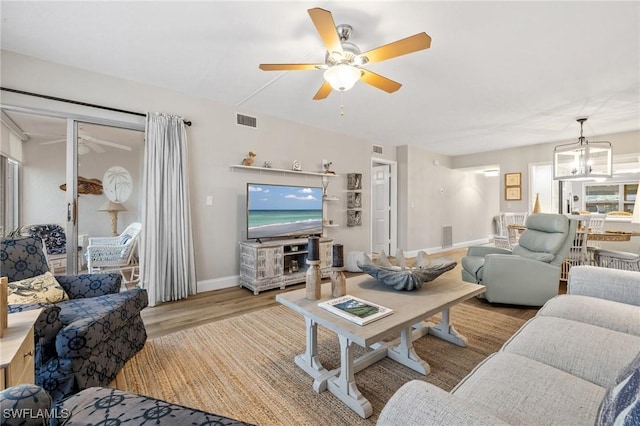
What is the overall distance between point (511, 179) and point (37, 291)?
748cm

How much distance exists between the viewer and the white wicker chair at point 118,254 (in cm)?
292

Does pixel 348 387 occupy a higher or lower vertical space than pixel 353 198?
lower

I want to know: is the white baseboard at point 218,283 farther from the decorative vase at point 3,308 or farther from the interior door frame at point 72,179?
the decorative vase at point 3,308

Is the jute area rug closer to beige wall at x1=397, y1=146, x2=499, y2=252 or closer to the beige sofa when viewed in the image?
the beige sofa

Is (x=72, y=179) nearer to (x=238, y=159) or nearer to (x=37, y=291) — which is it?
(x=37, y=291)

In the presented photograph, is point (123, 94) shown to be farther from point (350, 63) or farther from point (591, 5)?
point (591, 5)

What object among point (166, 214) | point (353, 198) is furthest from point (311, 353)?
point (353, 198)

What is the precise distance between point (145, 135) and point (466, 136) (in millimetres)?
5131

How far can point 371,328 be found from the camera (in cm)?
133

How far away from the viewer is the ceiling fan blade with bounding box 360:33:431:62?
1674 mm

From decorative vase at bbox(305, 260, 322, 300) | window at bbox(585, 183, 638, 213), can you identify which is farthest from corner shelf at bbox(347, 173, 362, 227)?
window at bbox(585, 183, 638, 213)

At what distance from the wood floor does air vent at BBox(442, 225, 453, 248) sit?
381 cm

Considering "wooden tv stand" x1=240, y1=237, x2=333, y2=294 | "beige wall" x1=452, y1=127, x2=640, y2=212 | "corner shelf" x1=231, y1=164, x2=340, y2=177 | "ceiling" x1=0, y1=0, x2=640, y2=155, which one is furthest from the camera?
"beige wall" x1=452, y1=127, x2=640, y2=212

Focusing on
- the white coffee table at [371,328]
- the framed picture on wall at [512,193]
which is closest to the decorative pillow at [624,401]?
the white coffee table at [371,328]
